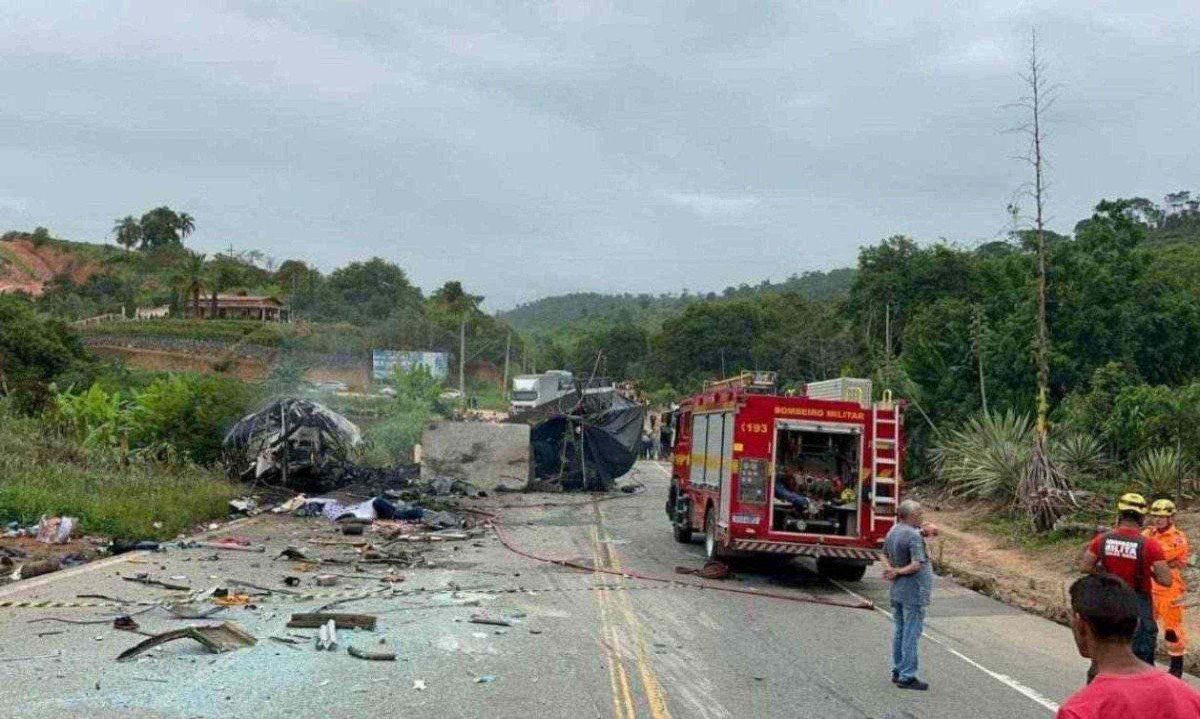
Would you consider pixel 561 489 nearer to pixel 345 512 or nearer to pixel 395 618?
pixel 345 512

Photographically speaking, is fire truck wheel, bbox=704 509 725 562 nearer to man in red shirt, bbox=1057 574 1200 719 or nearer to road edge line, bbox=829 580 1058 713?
road edge line, bbox=829 580 1058 713

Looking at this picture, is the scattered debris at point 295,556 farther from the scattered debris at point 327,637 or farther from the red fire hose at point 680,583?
the scattered debris at point 327,637

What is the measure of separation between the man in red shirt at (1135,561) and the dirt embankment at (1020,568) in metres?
3.44

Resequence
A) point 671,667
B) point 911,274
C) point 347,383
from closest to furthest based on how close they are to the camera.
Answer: point 671,667 → point 911,274 → point 347,383

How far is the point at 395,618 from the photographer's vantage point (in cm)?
1166

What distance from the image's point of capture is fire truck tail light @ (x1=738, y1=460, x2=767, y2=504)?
51.5ft

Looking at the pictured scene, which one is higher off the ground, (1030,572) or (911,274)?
(911,274)

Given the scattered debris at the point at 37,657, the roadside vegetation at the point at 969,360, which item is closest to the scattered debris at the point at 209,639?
the scattered debris at the point at 37,657

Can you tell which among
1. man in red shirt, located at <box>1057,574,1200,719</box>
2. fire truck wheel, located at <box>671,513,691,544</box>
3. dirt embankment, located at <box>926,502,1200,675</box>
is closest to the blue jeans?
dirt embankment, located at <box>926,502,1200,675</box>

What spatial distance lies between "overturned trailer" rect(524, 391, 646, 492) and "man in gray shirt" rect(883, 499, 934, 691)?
23830 mm

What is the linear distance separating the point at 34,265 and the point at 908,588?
145548 millimetres

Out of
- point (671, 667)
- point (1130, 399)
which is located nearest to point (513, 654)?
point (671, 667)

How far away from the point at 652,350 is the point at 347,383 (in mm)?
31251

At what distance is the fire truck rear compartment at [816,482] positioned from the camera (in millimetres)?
16047
